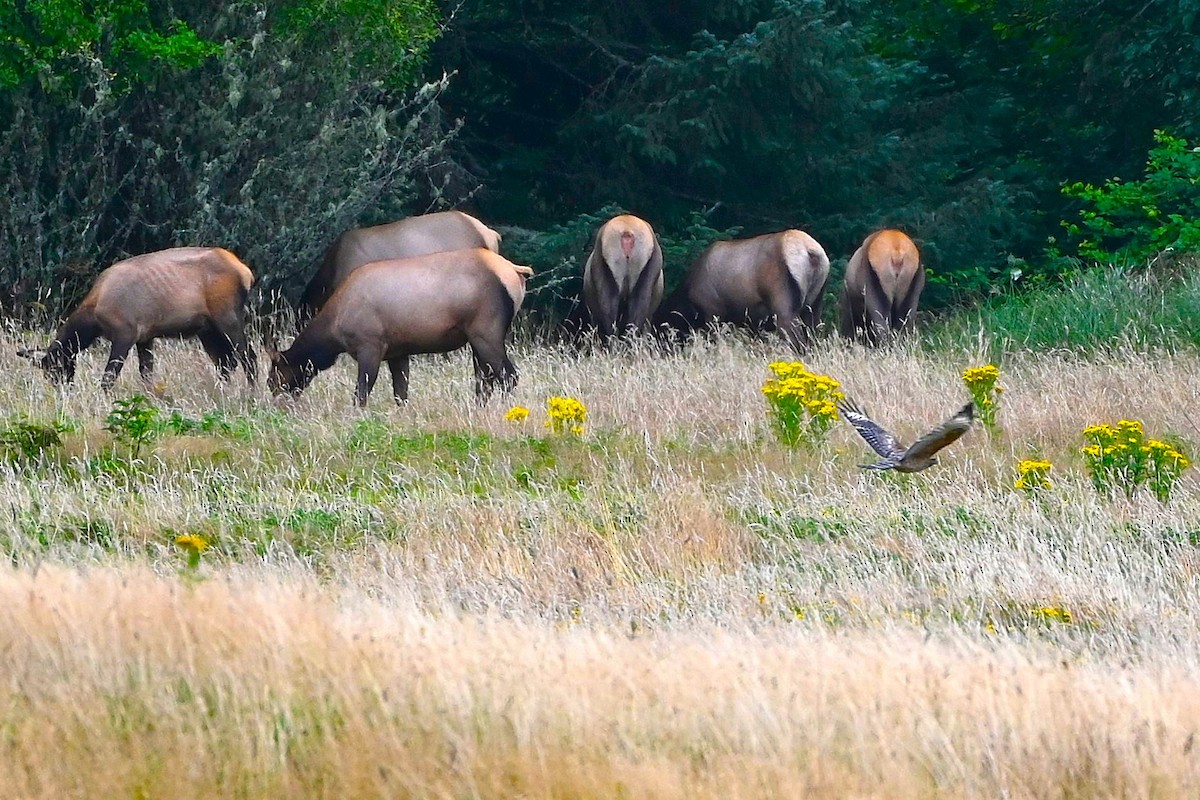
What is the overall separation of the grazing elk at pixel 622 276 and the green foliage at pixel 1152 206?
18.4 ft

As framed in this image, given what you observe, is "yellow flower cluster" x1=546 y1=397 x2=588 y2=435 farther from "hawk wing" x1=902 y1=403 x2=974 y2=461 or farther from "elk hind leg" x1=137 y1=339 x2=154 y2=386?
"elk hind leg" x1=137 y1=339 x2=154 y2=386

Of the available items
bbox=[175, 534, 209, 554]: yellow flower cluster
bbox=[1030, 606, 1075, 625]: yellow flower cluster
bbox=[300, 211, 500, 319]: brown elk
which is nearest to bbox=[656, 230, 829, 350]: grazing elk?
bbox=[300, 211, 500, 319]: brown elk

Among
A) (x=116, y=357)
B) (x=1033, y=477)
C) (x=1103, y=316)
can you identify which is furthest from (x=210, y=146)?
(x=1033, y=477)

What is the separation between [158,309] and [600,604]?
6.66m

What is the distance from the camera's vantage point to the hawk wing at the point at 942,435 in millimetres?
7305

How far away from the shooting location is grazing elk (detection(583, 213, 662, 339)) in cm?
1656

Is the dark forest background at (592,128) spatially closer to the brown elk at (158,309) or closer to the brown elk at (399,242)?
the brown elk at (399,242)

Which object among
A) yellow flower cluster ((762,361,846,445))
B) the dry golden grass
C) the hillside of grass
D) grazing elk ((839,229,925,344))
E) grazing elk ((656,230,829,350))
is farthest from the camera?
grazing elk ((656,230,829,350))

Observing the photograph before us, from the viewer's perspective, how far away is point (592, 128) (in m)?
20.6

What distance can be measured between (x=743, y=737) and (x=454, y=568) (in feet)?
9.56

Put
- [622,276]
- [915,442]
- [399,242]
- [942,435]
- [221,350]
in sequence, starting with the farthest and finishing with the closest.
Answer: [622,276] < [399,242] < [221,350] < [915,442] < [942,435]

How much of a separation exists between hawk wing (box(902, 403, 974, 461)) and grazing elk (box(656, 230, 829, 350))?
337 inches

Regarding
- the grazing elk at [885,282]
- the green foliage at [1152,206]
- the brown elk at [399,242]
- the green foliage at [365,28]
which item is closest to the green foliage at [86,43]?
the green foliage at [365,28]

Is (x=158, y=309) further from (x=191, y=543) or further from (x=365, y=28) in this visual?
(x=191, y=543)
